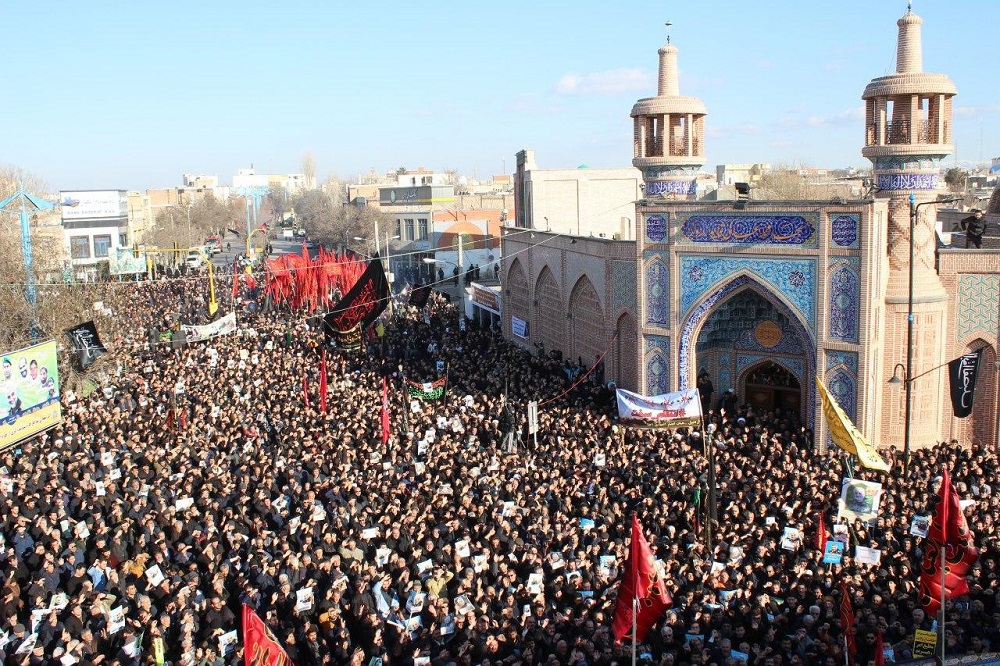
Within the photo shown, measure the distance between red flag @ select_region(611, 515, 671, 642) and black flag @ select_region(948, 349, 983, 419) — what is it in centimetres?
996

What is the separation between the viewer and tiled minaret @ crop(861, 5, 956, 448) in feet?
61.7

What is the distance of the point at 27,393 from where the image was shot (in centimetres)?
1791

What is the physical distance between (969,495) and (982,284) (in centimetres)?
530

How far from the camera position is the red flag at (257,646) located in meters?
9.55

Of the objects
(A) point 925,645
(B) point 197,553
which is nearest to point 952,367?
(A) point 925,645

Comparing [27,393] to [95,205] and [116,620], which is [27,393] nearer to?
[116,620]

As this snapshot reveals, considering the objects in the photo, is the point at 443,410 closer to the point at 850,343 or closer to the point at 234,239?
the point at 850,343

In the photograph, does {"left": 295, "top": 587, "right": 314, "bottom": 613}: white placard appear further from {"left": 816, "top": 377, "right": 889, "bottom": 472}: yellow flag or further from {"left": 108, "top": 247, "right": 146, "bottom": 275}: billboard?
{"left": 108, "top": 247, "right": 146, "bottom": 275}: billboard

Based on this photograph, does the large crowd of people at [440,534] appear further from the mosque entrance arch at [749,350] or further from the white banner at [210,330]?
the white banner at [210,330]

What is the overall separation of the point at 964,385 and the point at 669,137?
29.1 ft

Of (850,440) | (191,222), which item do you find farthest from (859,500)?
(191,222)

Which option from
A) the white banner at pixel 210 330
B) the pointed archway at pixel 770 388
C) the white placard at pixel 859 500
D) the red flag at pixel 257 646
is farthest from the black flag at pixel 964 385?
the white banner at pixel 210 330

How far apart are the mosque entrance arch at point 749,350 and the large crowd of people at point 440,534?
883mm

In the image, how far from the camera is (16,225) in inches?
1455
